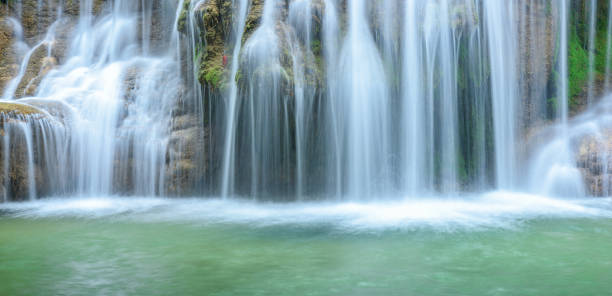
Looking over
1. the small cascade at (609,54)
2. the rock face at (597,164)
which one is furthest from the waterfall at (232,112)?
the small cascade at (609,54)

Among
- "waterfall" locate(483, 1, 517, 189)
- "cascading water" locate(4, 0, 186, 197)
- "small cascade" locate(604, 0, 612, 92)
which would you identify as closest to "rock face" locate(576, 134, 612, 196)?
"waterfall" locate(483, 1, 517, 189)

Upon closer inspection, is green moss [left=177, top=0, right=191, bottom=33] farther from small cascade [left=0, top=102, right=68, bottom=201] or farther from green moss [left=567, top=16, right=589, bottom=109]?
green moss [left=567, top=16, right=589, bottom=109]

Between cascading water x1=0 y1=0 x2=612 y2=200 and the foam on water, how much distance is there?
58 centimetres

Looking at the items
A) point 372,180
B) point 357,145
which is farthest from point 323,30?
point 372,180

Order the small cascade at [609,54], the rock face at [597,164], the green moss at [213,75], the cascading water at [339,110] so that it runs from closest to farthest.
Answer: the rock face at [597,164] → the cascading water at [339,110] → the green moss at [213,75] → the small cascade at [609,54]

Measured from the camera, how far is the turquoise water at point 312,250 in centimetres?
459

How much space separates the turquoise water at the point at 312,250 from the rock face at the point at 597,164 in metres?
0.75

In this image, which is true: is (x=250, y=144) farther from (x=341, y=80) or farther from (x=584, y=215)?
(x=584, y=215)

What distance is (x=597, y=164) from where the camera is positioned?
10.0 metres

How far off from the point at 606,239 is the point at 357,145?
4846 mm

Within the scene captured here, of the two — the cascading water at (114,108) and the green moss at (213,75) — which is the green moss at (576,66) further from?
the cascading water at (114,108)

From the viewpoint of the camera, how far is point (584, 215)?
314 inches

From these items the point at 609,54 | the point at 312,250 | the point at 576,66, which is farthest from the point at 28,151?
the point at 609,54

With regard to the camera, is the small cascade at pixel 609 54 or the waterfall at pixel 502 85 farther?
the small cascade at pixel 609 54
